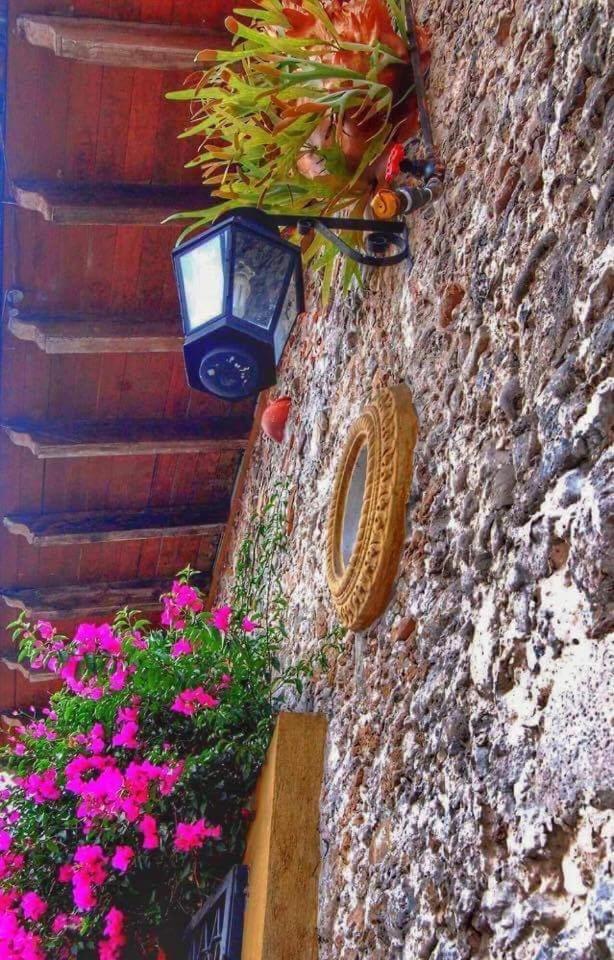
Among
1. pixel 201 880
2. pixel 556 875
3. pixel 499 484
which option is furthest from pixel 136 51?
pixel 556 875

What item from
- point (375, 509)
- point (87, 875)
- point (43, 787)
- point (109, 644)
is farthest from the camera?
point (109, 644)

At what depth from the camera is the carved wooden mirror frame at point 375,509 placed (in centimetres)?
186

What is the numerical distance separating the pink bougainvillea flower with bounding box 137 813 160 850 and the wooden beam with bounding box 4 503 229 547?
7.43 feet

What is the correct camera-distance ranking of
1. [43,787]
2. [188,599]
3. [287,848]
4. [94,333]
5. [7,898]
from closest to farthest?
[287,848] → [7,898] → [43,787] → [188,599] → [94,333]

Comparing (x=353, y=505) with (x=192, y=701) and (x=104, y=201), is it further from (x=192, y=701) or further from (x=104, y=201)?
(x=104, y=201)

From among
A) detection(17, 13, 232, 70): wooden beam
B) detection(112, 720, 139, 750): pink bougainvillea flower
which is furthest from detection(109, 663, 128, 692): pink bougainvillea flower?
detection(17, 13, 232, 70): wooden beam

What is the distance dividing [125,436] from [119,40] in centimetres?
173

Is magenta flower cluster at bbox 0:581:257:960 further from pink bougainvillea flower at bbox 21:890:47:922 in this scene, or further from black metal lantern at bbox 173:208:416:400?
black metal lantern at bbox 173:208:416:400

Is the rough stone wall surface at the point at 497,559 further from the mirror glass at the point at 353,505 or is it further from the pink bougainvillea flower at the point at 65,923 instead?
the pink bougainvillea flower at the point at 65,923

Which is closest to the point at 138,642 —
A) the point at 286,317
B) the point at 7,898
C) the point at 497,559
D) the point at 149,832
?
the point at 149,832

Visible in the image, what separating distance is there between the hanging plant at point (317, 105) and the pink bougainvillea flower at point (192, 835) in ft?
4.76

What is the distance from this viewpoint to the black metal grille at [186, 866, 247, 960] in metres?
2.15

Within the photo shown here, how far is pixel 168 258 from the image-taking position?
12.3ft

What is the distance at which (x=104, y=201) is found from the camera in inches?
133
